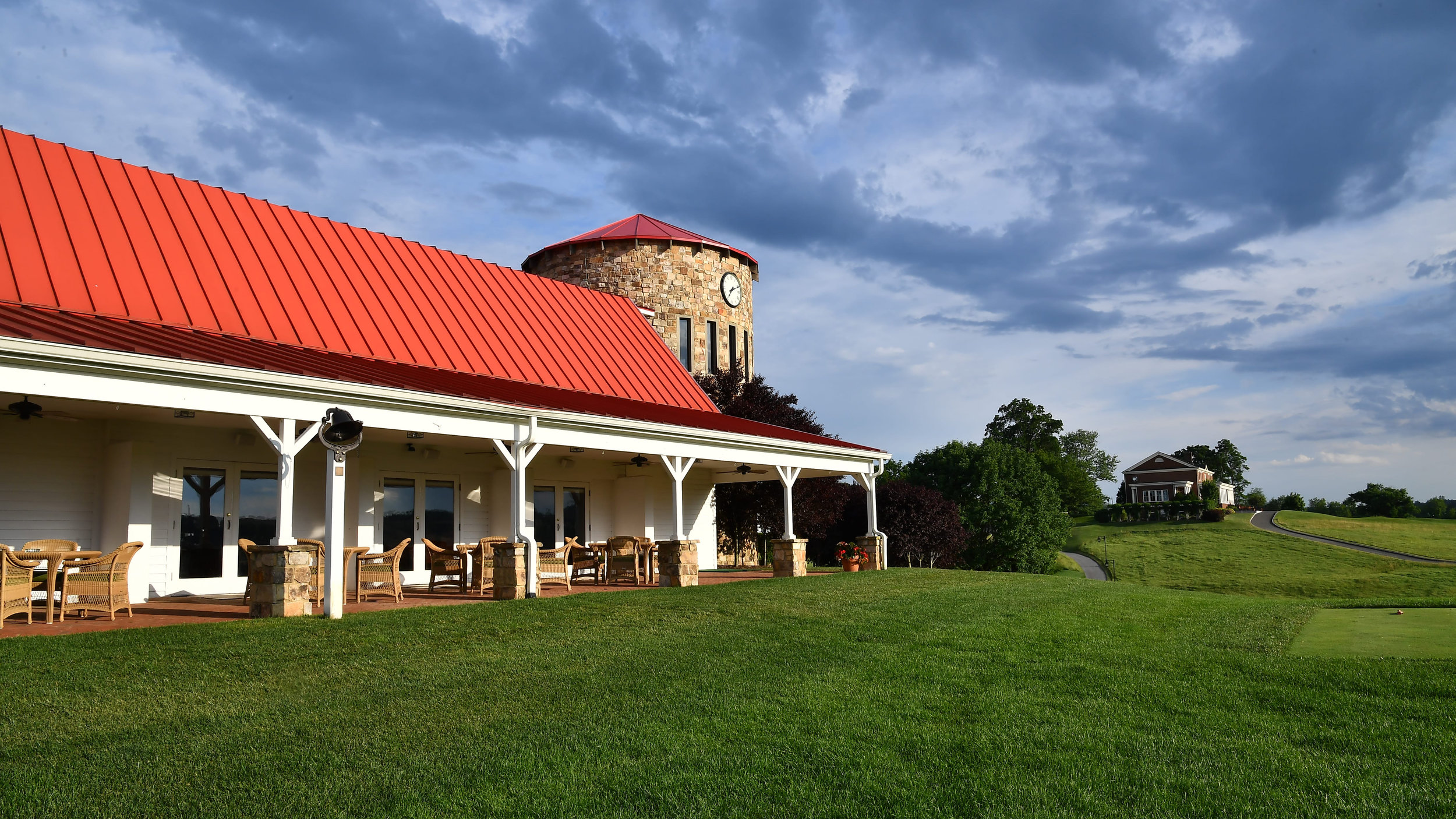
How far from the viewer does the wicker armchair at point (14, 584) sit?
885cm

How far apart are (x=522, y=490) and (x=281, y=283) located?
6.41 metres

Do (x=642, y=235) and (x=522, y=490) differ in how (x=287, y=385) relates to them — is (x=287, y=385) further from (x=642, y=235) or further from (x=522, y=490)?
(x=642, y=235)

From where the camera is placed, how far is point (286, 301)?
49.8ft

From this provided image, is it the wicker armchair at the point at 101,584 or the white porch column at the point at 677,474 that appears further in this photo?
the white porch column at the point at 677,474

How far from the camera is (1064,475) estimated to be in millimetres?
77188

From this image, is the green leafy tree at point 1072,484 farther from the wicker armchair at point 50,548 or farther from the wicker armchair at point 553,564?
the wicker armchair at point 50,548

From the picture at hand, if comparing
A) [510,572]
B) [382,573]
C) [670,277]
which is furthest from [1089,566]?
[382,573]

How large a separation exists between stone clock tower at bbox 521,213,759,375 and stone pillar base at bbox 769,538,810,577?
40.0 ft

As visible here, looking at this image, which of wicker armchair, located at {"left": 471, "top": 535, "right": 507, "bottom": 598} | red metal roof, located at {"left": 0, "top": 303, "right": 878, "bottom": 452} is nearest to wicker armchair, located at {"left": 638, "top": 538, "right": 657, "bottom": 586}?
red metal roof, located at {"left": 0, "top": 303, "right": 878, "bottom": 452}

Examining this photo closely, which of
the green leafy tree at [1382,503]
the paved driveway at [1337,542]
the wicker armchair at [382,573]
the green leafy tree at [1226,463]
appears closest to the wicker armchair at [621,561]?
Result: the wicker armchair at [382,573]

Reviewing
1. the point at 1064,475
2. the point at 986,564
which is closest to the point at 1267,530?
the point at 1064,475

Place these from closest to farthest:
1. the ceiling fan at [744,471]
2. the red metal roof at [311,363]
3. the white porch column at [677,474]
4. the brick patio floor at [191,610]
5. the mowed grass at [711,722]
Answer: the mowed grass at [711,722] → the brick patio floor at [191,610] → the red metal roof at [311,363] → the white porch column at [677,474] → the ceiling fan at [744,471]

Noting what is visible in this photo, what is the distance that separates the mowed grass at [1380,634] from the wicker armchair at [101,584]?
11.7 metres

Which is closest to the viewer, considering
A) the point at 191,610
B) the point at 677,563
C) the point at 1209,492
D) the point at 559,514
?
the point at 191,610
